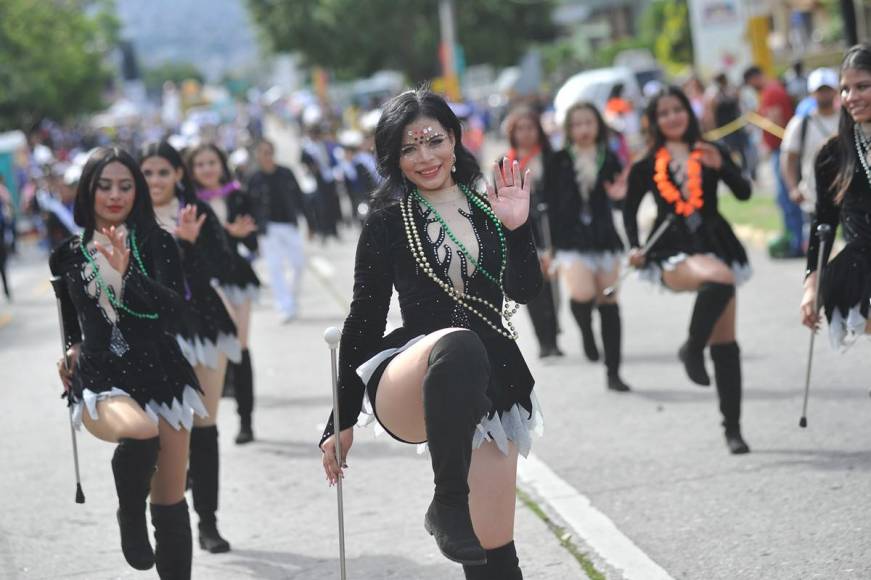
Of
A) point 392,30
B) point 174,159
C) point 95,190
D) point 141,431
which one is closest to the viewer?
point 141,431

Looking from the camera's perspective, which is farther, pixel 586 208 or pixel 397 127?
pixel 586 208

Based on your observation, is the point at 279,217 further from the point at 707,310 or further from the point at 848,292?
the point at 848,292

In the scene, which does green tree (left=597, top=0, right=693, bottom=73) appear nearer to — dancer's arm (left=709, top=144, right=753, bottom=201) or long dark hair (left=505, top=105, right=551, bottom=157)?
long dark hair (left=505, top=105, right=551, bottom=157)

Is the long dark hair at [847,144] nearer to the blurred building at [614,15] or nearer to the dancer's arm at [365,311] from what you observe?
the dancer's arm at [365,311]

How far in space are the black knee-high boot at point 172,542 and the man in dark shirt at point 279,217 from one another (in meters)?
8.58

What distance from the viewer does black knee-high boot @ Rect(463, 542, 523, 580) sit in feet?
14.7

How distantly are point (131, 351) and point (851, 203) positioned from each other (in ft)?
9.93

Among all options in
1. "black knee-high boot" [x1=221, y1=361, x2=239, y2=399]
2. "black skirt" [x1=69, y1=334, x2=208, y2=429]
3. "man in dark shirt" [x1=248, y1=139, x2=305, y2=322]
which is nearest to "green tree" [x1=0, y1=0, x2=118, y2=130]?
"man in dark shirt" [x1=248, y1=139, x2=305, y2=322]

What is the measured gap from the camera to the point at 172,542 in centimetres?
560

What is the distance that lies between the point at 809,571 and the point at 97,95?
66.5m

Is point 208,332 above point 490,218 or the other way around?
the other way around

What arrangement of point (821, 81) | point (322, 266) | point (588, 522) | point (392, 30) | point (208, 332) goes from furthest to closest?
1. point (392, 30)
2. point (322, 266)
3. point (821, 81)
4. point (208, 332)
5. point (588, 522)

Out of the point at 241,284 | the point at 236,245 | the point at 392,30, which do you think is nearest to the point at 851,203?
the point at 241,284

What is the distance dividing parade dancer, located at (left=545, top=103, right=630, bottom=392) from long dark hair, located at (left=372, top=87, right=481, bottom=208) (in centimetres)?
544
